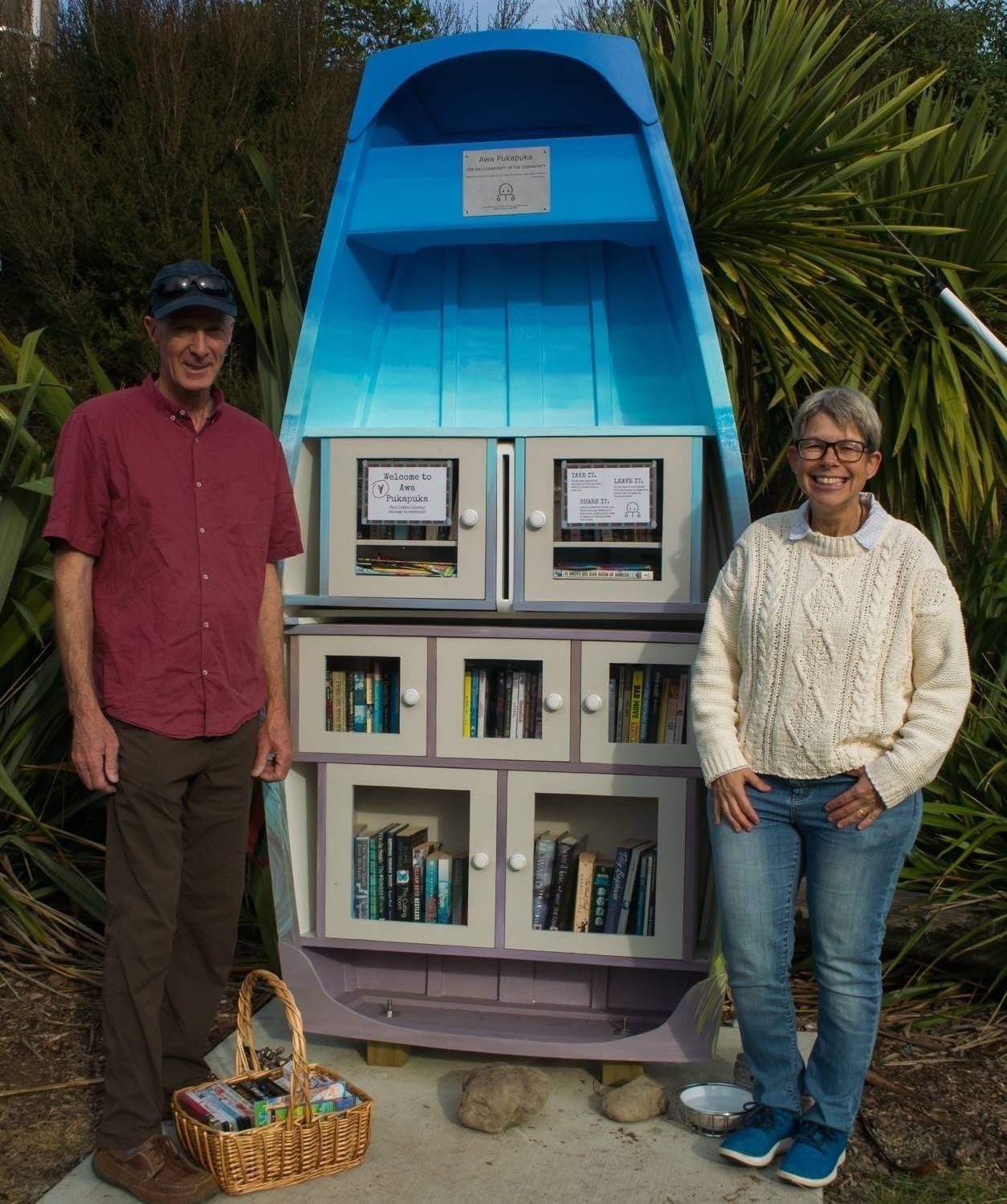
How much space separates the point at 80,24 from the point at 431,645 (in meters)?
6.28

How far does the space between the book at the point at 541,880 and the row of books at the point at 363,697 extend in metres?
0.54

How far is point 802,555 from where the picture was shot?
9.41 ft

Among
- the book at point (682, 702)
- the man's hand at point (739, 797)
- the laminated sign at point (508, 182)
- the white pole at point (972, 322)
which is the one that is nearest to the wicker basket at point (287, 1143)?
the man's hand at point (739, 797)

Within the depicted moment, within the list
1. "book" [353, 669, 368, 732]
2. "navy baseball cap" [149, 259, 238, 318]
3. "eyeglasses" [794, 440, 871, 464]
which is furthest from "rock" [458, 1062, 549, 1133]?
"navy baseball cap" [149, 259, 238, 318]

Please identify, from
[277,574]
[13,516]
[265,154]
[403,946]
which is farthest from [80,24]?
[403,946]

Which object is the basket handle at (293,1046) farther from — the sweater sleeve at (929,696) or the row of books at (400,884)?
the sweater sleeve at (929,696)

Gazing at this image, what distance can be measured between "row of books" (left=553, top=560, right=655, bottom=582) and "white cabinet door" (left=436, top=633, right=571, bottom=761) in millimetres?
178

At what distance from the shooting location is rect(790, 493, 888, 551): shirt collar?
2.81m

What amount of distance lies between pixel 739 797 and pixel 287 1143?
129cm

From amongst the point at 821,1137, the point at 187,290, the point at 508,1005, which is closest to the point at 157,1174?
the point at 508,1005

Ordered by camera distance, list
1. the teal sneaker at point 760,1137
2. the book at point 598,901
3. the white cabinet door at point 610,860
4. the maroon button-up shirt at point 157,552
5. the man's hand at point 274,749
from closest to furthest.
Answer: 1. the maroon button-up shirt at point 157,552
2. the teal sneaker at point 760,1137
3. the man's hand at point 274,749
4. the white cabinet door at point 610,860
5. the book at point 598,901

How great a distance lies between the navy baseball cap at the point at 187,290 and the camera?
2.81 m

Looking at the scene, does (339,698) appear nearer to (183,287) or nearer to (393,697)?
(393,697)

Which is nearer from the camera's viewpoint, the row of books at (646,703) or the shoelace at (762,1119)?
the shoelace at (762,1119)
